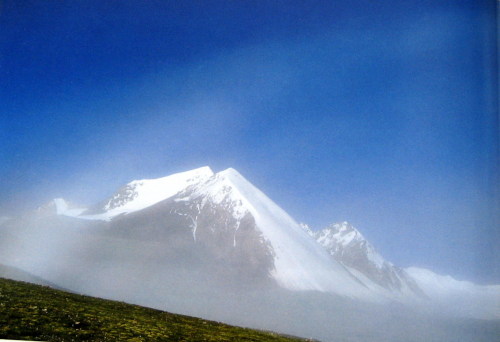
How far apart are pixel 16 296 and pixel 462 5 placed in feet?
111

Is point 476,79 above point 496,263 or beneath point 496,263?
above

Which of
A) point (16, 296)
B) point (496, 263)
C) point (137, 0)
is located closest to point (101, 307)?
point (16, 296)

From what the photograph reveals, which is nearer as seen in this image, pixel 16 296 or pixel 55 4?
pixel 16 296

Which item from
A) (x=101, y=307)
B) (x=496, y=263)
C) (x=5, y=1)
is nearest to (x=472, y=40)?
(x=496, y=263)

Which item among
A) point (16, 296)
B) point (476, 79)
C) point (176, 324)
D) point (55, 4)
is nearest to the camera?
point (16, 296)

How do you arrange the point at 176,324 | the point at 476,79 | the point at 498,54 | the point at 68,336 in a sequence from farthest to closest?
the point at 476,79 → the point at 498,54 → the point at 176,324 → the point at 68,336

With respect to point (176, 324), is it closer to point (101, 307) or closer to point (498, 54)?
point (101, 307)

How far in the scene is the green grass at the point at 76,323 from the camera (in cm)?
1326

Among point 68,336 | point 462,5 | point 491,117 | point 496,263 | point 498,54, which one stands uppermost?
point 462,5

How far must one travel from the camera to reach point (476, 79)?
28.2 metres

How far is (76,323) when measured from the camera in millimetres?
14000

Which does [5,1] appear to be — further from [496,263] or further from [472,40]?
[496,263]

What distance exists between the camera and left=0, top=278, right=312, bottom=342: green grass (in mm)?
13258

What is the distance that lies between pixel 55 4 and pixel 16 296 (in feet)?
93.2
